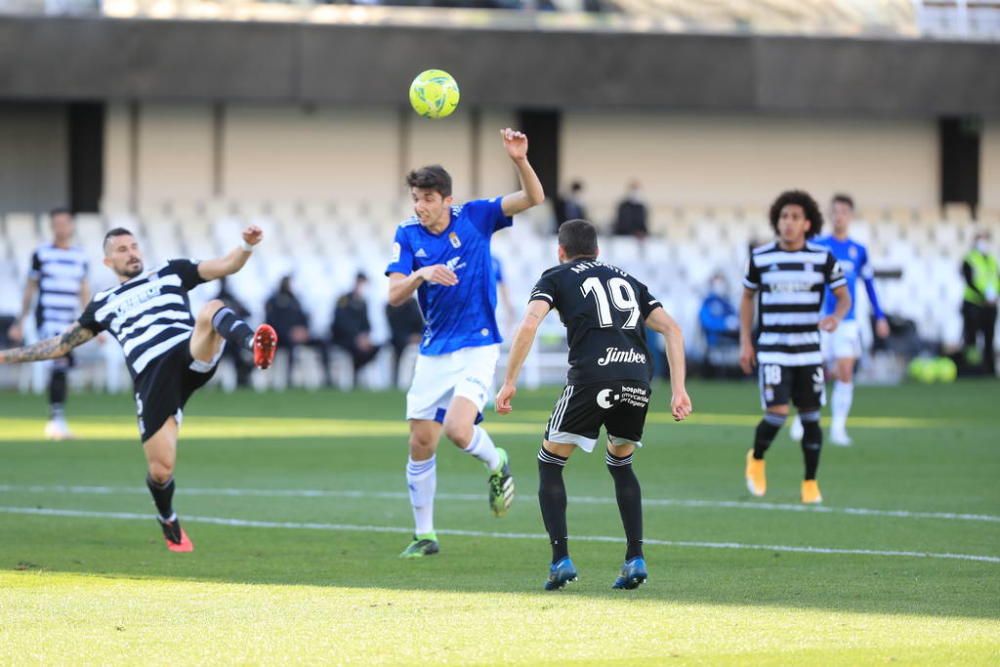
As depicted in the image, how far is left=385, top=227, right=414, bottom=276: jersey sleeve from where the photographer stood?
33.3ft

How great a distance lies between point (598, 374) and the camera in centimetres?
873

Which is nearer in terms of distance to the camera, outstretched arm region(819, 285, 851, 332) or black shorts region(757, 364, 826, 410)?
black shorts region(757, 364, 826, 410)

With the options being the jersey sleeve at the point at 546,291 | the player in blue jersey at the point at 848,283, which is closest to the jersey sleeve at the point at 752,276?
the player in blue jersey at the point at 848,283

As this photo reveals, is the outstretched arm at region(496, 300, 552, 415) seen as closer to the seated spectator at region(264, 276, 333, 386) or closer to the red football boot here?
the red football boot

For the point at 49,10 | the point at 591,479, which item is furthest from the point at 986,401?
the point at 49,10

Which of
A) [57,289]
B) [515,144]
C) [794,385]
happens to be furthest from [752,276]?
[57,289]

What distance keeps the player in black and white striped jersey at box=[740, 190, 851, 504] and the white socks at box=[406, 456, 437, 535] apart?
3402mm

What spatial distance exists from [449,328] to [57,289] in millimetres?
9599

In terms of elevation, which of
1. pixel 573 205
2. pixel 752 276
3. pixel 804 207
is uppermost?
pixel 573 205

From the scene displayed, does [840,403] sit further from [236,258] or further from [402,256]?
[236,258]

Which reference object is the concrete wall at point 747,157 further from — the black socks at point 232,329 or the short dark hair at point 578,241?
the short dark hair at point 578,241

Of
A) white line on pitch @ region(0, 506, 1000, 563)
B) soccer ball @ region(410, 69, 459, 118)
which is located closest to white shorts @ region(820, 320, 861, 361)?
white line on pitch @ region(0, 506, 1000, 563)

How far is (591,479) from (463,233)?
5.20 metres

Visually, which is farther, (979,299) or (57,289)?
(979,299)
